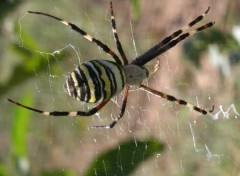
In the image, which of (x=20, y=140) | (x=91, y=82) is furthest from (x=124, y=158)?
(x=20, y=140)

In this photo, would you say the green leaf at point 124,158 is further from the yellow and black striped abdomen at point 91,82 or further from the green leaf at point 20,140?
the green leaf at point 20,140

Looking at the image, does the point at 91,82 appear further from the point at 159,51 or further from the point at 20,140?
the point at 159,51

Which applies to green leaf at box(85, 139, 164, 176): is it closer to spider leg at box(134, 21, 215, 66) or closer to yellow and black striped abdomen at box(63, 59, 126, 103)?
yellow and black striped abdomen at box(63, 59, 126, 103)

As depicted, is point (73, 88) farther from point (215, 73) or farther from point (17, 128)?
point (215, 73)

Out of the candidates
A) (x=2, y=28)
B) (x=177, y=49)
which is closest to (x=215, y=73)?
(x=177, y=49)

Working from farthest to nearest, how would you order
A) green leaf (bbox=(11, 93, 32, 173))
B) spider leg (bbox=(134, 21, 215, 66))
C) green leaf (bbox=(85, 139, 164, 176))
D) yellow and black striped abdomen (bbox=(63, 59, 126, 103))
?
spider leg (bbox=(134, 21, 215, 66)), green leaf (bbox=(11, 93, 32, 173)), green leaf (bbox=(85, 139, 164, 176)), yellow and black striped abdomen (bbox=(63, 59, 126, 103))

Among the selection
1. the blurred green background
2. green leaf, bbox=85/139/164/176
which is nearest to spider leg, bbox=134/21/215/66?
the blurred green background
